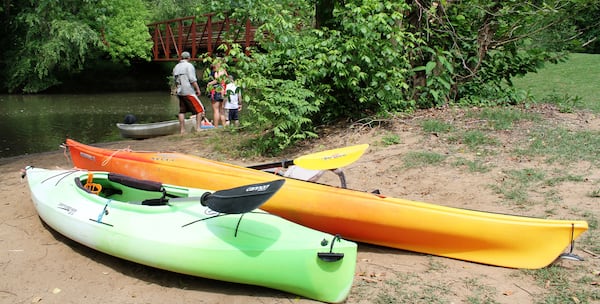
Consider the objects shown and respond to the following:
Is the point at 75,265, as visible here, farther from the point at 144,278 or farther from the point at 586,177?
the point at 586,177

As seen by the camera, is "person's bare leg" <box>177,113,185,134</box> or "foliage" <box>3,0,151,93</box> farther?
"foliage" <box>3,0,151,93</box>

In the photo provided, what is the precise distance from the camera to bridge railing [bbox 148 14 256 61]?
23.6 meters

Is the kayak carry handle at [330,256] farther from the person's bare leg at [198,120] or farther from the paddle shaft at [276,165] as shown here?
the person's bare leg at [198,120]

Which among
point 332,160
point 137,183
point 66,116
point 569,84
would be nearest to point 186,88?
point 137,183

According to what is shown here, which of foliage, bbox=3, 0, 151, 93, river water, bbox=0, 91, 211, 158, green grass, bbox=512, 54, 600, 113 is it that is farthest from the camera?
foliage, bbox=3, 0, 151, 93

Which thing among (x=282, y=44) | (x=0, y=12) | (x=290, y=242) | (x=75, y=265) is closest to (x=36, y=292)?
(x=75, y=265)

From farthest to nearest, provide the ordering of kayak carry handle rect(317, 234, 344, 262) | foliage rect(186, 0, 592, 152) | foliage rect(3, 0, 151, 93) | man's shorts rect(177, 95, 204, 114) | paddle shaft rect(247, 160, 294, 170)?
foliage rect(3, 0, 151, 93) < man's shorts rect(177, 95, 204, 114) < foliage rect(186, 0, 592, 152) < paddle shaft rect(247, 160, 294, 170) < kayak carry handle rect(317, 234, 344, 262)

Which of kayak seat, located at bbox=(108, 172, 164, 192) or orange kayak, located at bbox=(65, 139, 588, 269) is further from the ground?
kayak seat, located at bbox=(108, 172, 164, 192)

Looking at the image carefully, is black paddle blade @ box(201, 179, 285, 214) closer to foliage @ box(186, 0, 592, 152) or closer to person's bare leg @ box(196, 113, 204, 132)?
foliage @ box(186, 0, 592, 152)

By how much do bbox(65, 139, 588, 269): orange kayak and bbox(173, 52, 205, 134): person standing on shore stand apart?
5.73 metres

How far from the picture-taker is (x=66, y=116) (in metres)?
16.5

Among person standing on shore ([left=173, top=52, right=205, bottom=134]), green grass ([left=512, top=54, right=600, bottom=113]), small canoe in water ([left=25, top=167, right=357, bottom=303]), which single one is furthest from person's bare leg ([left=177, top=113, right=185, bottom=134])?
green grass ([left=512, top=54, right=600, bottom=113])

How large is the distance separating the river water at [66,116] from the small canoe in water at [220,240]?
6.67 metres

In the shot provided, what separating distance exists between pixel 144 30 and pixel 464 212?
2741 cm
